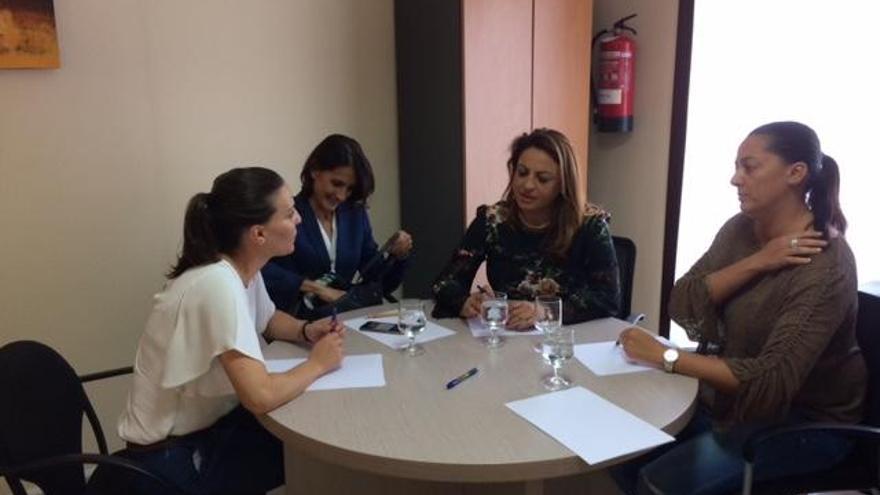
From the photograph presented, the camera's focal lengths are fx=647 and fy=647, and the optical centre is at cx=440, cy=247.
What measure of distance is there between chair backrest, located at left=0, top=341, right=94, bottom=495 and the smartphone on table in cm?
74

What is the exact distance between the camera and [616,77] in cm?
316

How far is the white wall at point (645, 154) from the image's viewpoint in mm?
Result: 3131

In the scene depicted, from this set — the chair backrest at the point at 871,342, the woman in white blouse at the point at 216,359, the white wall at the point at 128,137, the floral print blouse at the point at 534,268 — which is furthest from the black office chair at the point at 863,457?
the white wall at the point at 128,137

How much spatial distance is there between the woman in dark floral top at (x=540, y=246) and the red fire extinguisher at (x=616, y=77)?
3.95 feet

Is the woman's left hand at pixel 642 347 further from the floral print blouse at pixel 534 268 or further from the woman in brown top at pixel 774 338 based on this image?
the floral print blouse at pixel 534 268

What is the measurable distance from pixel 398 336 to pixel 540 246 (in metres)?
0.62

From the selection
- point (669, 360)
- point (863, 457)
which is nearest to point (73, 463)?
point (669, 360)

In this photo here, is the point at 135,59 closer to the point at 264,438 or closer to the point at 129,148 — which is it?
the point at 129,148

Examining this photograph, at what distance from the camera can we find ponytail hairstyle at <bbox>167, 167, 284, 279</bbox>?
1.52 m

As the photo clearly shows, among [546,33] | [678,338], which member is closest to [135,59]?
[546,33]

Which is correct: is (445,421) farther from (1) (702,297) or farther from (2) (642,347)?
(1) (702,297)

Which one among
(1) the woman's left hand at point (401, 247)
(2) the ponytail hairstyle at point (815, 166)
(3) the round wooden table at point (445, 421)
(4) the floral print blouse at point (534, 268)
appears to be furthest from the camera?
(1) the woman's left hand at point (401, 247)

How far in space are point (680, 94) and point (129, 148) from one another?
2426 millimetres

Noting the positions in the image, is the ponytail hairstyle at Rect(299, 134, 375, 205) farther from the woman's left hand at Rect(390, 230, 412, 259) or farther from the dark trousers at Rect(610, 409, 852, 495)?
the dark trousers at Rect(610, 409, 852, 495)
